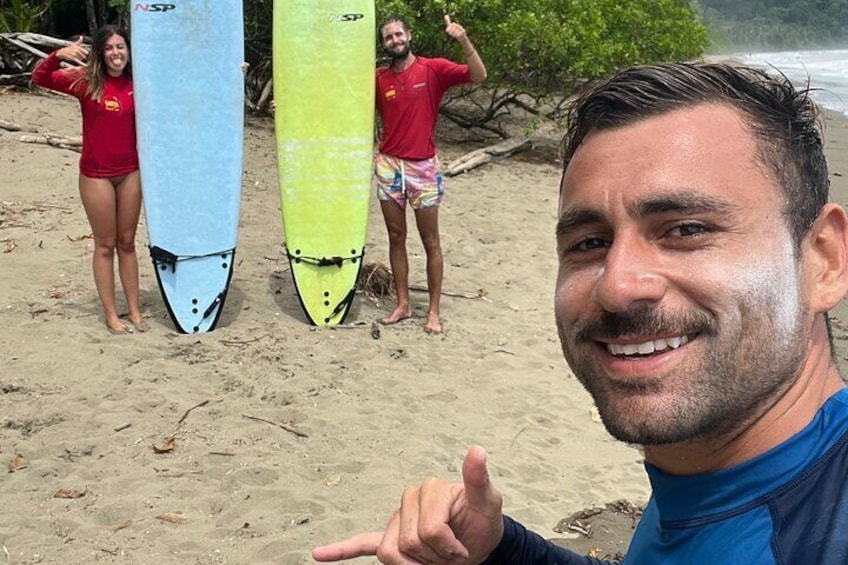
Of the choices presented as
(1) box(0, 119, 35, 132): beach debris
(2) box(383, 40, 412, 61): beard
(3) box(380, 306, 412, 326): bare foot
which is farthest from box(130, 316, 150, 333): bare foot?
(1) box(0, 119, 35, 132): beach debris

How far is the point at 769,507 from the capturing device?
0.90 m

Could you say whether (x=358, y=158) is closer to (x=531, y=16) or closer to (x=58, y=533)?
(x=58, y=533)

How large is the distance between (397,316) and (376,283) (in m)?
0.63

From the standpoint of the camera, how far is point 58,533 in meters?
2.95

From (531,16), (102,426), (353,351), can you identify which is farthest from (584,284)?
(531,16)

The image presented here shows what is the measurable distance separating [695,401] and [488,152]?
9.82 m

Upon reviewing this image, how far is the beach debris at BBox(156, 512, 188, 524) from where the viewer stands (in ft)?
10.0

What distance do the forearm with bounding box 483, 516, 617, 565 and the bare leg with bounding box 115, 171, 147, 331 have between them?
380cm

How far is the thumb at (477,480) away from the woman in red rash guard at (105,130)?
3.83 m

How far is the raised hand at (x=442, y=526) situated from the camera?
1145 millimetres

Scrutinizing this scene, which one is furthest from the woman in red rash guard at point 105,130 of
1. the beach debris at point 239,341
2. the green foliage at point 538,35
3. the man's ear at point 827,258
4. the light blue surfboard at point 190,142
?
the green foliage at point 538,35

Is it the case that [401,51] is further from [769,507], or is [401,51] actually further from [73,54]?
[769,507]

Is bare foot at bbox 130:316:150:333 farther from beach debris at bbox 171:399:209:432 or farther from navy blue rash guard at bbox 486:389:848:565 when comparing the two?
navy blue rash guard at bbox 486:389:848:565

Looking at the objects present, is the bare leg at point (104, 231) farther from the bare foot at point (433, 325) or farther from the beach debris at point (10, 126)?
the beach debris at point (10, 126)
